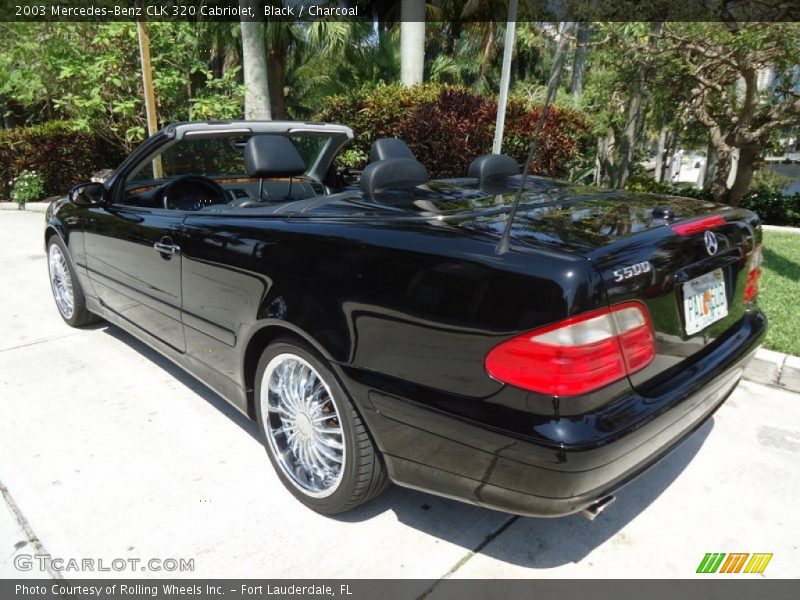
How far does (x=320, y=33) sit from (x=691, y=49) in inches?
327

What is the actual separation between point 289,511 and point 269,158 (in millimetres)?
1628

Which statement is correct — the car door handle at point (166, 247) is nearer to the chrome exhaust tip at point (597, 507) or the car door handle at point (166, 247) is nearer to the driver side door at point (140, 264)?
the driver side door at point (140, 264)

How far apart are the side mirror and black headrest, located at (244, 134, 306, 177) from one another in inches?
49.4

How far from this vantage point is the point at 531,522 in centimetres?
217

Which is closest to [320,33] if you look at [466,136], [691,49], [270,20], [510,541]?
[270,20]

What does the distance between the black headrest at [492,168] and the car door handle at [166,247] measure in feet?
4.93

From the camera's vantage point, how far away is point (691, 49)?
7.09 metres

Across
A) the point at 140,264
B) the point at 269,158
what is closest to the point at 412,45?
the point at 269,158

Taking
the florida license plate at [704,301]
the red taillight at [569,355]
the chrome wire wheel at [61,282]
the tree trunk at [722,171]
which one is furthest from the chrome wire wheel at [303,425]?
the tree trunk at [722,171]

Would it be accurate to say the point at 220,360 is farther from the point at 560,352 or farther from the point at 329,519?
the point at 560,352

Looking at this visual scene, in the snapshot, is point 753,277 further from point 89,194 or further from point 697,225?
point 89,194

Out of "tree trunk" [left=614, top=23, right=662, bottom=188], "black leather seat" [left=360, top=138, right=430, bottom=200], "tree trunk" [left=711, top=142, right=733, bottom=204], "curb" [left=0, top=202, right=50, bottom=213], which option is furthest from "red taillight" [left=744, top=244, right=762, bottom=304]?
"curb" [left=0, top=202, right=50, bottom=213]

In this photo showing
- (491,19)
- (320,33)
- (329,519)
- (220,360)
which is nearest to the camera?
(329,519)

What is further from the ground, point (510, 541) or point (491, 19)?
point (491, 19)
